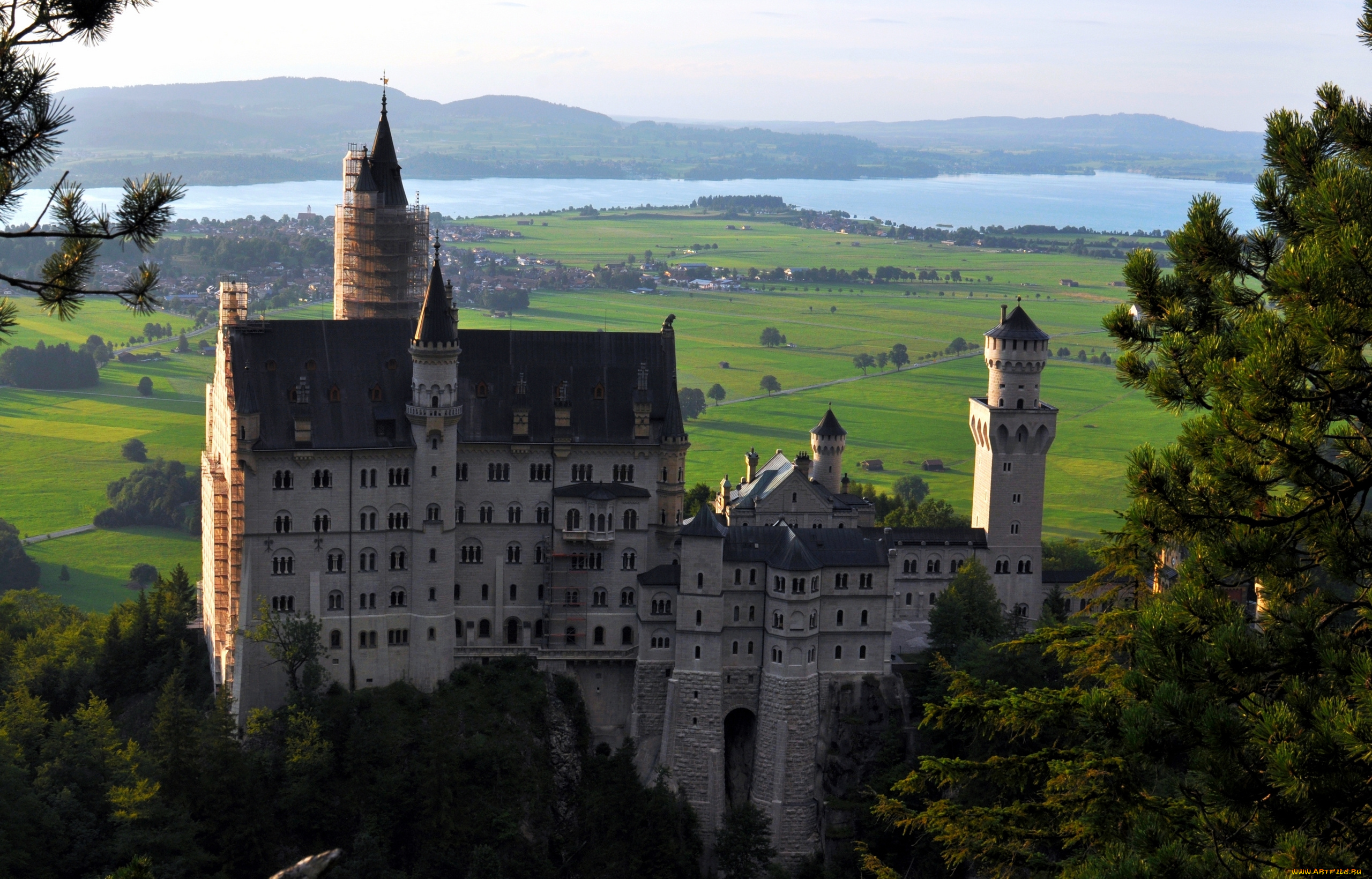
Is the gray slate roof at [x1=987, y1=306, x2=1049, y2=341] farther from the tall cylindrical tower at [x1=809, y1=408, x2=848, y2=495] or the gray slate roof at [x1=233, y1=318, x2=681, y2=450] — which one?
the gray slate roof at [x1=233, y1=318, x2=681, y2=450]

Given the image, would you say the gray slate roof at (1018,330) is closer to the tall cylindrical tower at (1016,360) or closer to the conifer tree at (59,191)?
the tall cylindrical tower at (1016,360)

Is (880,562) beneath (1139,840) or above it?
beneath

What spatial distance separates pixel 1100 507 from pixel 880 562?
308 ft

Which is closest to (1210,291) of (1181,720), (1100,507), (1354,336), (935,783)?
(1354,336)

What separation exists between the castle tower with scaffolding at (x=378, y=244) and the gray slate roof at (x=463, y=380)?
44.3 feet

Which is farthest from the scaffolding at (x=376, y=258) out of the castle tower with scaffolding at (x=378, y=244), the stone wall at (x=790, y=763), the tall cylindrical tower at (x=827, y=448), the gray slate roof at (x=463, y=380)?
the stone wall at (x=790, y=763)

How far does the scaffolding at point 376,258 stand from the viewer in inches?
3848

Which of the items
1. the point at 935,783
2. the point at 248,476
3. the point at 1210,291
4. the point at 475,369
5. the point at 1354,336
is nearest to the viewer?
the point at 1354,336

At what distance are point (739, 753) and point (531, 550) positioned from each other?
14.8 metres

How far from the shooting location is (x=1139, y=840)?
90.4 feet

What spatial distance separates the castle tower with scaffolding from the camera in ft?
321

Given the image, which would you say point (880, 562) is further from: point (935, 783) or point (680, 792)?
point (935, 783)

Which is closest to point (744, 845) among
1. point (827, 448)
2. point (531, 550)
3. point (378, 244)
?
point (531, 550)

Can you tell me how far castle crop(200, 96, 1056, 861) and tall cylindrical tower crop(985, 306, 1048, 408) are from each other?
14407 mm
